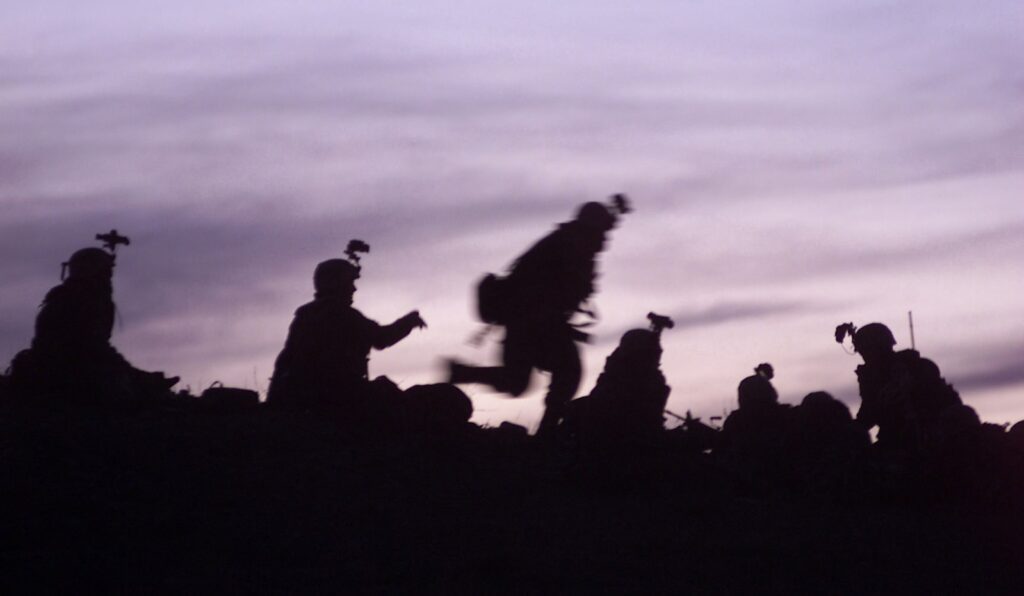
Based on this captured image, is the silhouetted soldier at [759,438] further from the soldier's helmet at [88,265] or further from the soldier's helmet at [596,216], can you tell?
the soldier's helmet at [88,265]

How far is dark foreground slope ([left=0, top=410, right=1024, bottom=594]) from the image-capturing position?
8336 millimetres

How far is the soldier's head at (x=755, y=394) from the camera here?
12.3 meters

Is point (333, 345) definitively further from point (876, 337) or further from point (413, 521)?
point (876, 337)

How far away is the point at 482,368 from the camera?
481 inches

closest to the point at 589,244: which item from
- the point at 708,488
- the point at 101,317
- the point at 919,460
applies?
the point at 708,488

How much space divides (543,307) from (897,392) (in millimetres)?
2747

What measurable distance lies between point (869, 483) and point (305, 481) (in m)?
4.10

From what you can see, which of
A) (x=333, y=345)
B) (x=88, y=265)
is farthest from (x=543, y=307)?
(x=88, y=265)

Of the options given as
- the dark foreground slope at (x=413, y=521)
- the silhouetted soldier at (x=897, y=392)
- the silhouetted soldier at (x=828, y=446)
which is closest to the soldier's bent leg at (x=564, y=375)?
the dark foreground slope at (x=413, y=521)

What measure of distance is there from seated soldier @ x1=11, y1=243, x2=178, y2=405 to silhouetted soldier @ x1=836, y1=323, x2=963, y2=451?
18.9 ft

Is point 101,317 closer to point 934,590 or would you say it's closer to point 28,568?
point 28,568

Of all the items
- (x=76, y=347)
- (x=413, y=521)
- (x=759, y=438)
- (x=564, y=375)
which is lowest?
(x=413, y=521)

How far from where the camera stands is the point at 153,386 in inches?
535

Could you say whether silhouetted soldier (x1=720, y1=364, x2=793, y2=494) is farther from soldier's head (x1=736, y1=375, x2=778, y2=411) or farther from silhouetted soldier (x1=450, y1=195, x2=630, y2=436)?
silhouetted soldier (x1=450, y1=195, x2=630, y2=436)
